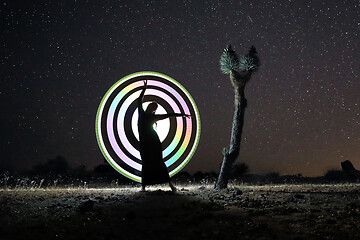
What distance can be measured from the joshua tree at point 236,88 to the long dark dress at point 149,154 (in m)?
4.64

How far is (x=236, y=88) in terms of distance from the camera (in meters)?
19.4

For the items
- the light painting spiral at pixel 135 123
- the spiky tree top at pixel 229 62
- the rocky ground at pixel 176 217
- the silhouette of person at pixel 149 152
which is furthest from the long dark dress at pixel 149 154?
the spiky tree top at pixel 229 62

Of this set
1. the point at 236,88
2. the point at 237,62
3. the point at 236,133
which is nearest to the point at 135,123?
the point at 236,133

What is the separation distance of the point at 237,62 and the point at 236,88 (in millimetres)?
1373

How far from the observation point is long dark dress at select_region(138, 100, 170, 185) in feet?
49.2

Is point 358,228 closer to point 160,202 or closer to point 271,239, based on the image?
point 271,239

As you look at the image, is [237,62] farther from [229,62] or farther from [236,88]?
[236,88]

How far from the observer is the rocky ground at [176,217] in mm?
9070

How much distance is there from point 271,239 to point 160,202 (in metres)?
4.66

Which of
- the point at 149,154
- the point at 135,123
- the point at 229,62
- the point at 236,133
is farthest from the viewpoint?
the point at 229,62

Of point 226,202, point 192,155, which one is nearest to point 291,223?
point 226,202

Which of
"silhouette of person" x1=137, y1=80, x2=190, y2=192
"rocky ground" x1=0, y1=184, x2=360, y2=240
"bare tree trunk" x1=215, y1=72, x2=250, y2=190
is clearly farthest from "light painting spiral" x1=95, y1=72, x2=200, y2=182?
"rocky ground" x1=0, y1=184, x2=360, y2=240

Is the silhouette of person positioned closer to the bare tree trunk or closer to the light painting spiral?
the light painting spiral

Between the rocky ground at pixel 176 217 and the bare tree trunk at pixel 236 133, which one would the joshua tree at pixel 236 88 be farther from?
the rocky ground at pixel 176 217
